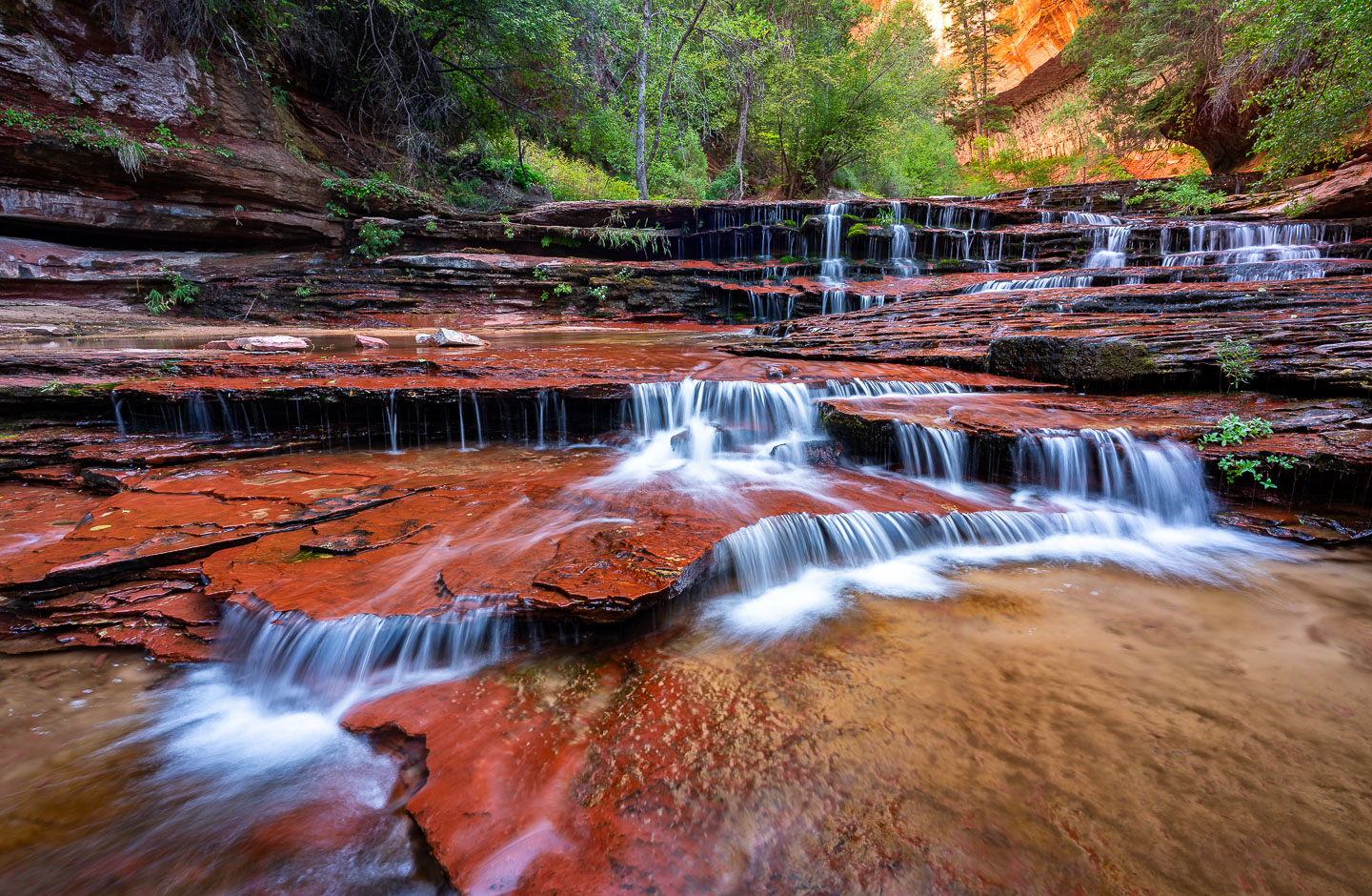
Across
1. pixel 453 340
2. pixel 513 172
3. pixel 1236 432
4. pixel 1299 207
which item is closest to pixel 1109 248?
pixel 1299 207

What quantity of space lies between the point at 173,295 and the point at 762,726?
14522 millimetres

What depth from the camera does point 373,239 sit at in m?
12.5

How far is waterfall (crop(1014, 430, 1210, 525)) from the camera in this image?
3.92 metres

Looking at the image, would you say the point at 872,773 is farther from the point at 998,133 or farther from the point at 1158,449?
the point at 998,133

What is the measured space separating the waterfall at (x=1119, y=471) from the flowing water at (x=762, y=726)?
13.0 inches

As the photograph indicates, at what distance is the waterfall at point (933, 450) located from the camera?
4375 mm

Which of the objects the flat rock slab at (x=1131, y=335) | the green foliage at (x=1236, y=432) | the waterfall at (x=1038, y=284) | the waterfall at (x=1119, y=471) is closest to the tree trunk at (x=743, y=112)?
the waterfall at (x=1038, y=284)

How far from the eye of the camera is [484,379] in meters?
5.59

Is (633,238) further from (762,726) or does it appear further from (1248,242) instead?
(762,726)

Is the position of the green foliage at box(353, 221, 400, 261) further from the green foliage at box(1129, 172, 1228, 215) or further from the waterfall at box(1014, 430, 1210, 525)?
the green foliage at box(1129, 172, 1228, 215)

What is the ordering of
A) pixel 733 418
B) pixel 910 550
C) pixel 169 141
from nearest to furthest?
pixel 910 550 < pixel 733 418 < pixel 169 141

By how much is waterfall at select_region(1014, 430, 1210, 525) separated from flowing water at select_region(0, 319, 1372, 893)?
33 cm

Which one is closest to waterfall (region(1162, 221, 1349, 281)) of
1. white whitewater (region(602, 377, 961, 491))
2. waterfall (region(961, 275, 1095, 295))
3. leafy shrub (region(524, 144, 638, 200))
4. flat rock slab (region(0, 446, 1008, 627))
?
Answer: waterfall (region(961, 275, 1095, 295))

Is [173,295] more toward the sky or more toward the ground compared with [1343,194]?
more toward the ground
